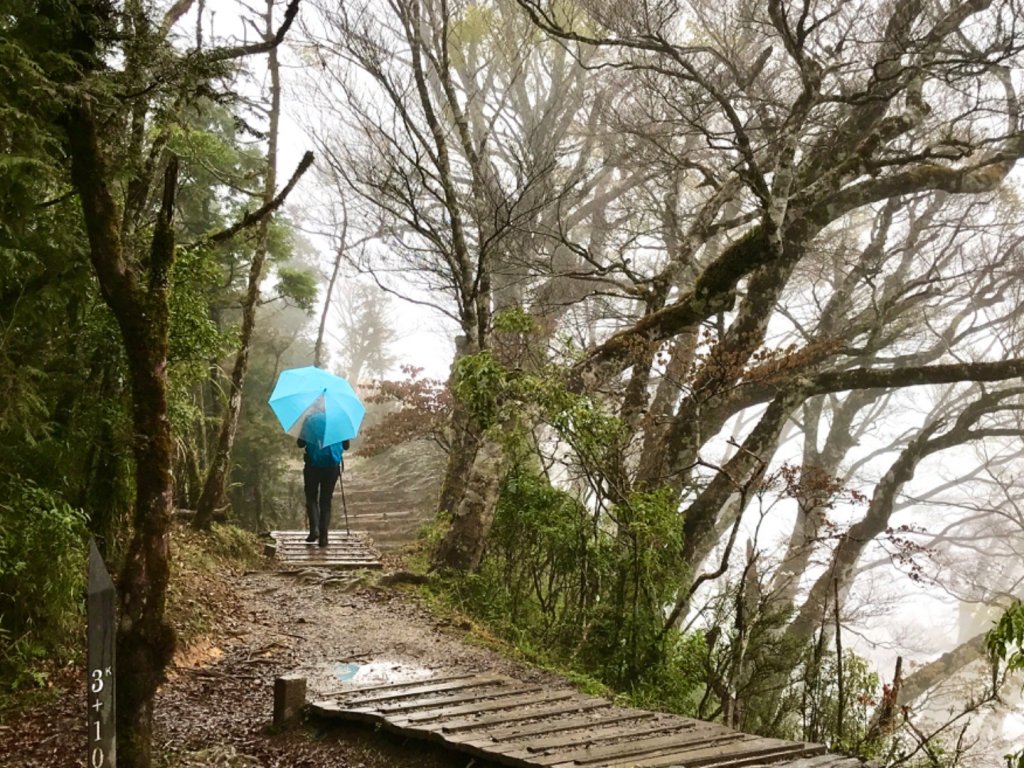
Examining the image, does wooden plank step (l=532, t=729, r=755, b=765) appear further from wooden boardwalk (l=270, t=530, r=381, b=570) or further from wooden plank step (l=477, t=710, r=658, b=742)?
wooden boardwalk (l=270, t=530, r=381, b=570)

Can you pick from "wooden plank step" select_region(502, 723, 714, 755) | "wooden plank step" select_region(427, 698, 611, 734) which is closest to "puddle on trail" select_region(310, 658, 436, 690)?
"wooden plank step" select_region(427, 698, 611, 734)

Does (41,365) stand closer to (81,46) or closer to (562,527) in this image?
(81,46)

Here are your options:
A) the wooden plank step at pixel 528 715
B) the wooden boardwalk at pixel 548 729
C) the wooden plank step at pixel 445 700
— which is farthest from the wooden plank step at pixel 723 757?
the wooden plank step at pixel 445 700

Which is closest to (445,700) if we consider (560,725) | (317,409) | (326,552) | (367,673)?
(560,725)

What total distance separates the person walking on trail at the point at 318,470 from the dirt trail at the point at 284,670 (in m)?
1.17

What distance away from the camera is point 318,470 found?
9.52 meters

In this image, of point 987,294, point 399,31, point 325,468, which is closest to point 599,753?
point 325,468

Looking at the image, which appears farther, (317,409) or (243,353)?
(243,353)

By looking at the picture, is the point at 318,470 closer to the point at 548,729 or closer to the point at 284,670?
the point at 284,670

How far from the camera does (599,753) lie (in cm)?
393

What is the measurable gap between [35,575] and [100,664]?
6.79 feet

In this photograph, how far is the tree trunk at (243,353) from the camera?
921cm

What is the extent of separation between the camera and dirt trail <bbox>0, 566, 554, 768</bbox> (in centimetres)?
426

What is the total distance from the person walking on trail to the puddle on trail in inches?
133
